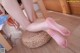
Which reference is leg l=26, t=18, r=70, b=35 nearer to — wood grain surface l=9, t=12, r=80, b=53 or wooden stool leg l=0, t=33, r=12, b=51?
wood grain surface l=9, t=12, r=80, b=53

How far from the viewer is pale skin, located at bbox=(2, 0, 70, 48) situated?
0.93 m

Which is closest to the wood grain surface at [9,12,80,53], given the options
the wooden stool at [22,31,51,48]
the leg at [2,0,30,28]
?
the wooden stool at [22,31,51,48]

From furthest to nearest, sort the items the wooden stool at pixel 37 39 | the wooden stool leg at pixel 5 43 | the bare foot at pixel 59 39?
1. the wooden stool leg at pixel 5 43
2. the wooden stool at pixel 37 39
3. the bare foot at pixel 59 39

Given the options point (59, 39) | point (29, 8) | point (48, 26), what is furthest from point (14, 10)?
point (59, 39)

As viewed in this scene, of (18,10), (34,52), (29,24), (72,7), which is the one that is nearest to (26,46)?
(34,52)

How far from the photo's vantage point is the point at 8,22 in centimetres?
146

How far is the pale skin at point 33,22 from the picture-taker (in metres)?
0.93

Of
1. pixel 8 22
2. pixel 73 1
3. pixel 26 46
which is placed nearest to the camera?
pixel 26 46

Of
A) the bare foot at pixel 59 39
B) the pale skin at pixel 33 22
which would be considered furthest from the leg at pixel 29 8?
the bare foot at pixel 59 39

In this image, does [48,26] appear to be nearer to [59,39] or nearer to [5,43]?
[59,39]

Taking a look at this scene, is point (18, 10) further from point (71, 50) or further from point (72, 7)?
point (72, 7)

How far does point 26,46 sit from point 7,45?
6.8 inches

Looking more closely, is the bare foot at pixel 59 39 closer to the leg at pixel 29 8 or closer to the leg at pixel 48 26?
the leg at pixel 48 26

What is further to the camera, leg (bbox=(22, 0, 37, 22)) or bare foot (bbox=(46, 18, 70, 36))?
leg (bbox=(22, 0, 37, 22))
